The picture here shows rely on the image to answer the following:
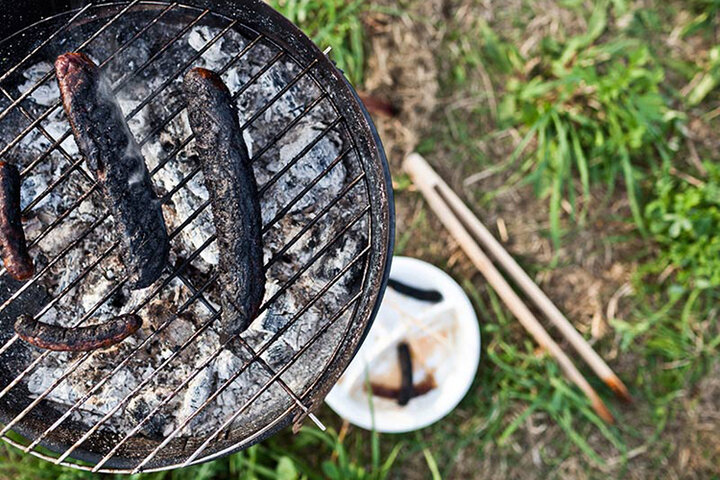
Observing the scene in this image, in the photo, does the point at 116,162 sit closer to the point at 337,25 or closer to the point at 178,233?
the point at 178,233

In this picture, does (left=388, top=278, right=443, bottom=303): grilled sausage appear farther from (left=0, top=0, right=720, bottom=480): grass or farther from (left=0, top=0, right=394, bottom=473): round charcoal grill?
(left=0, top=0, right=394, bottom=473): round charcoal grill

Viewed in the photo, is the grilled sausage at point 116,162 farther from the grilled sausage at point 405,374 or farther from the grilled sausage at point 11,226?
the grilled sausage at point 405,374

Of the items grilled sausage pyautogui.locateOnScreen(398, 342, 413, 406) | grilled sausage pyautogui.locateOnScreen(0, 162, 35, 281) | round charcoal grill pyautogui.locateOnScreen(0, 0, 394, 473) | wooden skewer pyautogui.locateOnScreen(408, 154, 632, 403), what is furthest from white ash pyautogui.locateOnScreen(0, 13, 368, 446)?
wooden skewer pyautogui.locateOnScreen(408, 154, 632, 403)

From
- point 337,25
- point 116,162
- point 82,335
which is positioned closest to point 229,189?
point 116,162

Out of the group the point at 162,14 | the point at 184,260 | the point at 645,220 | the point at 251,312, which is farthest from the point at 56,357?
the point at 645,220

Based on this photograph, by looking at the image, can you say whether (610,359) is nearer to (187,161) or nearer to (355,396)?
(355,396)

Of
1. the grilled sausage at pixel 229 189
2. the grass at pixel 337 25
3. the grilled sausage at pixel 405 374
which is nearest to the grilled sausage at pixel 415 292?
the grilled sausage at pixel 405 374
